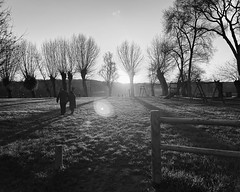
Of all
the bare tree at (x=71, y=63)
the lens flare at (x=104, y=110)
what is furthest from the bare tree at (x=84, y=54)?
the lens flare at (x=104, y=110)

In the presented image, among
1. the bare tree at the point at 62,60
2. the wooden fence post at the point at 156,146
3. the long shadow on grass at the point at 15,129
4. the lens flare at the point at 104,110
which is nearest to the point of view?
the wooden fence post at the point at 156,146

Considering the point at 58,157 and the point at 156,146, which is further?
the point at 58,157

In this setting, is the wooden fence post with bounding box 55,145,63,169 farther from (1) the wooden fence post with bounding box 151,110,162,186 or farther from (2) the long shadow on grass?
(2) the long shadow on grass

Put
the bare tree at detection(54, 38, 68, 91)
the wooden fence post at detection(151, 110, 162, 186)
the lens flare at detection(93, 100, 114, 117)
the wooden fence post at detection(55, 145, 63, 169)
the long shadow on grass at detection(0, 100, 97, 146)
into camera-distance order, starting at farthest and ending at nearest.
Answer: the bare tree at detection(54, 38, 68, 91)
the lens flare at detection(93, 100, 114, 117)
the long shadow on grass at detection(0, 100, 97, 146)
the wooden fence post at detection(55, 145, 63, 169)
the wooden fence post at detection(151, 110, 162, 186)

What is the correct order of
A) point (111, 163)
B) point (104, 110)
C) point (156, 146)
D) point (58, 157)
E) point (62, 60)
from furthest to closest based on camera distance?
point (62, 60) → point (104, 110) → point (111, 163) → point (58, 157) → point (156, 146)

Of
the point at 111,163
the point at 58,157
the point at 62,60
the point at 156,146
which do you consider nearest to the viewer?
the point at 156,146

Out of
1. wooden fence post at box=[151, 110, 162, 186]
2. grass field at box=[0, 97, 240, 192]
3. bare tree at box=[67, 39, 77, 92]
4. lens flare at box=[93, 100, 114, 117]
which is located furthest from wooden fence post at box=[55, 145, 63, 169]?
bare tree at box=[67, 39, 77, 92]

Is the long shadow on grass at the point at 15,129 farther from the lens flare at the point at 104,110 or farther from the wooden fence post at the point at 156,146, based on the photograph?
the wooden fence post at the point at 156,146

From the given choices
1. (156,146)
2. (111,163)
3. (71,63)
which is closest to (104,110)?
(111,163)

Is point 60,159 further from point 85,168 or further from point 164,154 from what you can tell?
point 164,154

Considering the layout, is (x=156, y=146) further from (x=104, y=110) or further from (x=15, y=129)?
(x=104, y=110)

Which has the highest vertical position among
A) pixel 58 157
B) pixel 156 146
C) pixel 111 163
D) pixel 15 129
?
pixel 156 146

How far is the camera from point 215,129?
7254 millimetres

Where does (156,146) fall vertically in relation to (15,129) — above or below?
above
